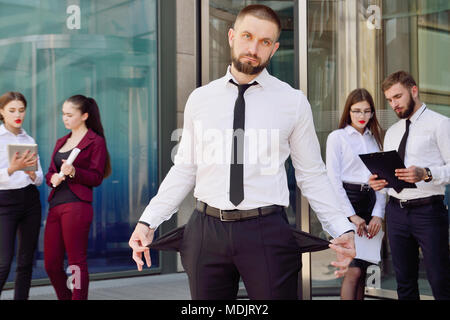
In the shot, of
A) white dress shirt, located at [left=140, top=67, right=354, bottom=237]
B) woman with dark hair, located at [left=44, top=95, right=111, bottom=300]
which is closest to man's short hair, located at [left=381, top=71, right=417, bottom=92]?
white dress shirt, located at [left=140, top=67, right=354, bottom=237]

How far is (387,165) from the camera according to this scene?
409 cm

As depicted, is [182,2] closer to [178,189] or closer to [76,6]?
[76,6]

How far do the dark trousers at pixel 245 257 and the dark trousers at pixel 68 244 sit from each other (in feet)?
7.28

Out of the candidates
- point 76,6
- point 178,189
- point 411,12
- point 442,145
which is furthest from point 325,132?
point 178,189

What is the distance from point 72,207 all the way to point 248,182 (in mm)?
2388

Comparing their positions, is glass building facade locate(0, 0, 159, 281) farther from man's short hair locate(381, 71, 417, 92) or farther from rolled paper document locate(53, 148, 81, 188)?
man's short hair locate(381, 71, 417, 92)

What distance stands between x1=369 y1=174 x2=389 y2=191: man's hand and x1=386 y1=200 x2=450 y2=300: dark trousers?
0.17m

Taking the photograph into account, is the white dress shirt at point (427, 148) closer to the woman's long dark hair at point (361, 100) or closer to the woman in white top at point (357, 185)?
the woman in white top at point (357, 185)

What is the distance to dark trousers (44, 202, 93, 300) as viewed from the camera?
4512 mm

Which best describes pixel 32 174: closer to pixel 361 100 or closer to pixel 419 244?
pixel 361 100

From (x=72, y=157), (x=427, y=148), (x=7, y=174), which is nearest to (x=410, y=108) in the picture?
(x=427, y=148)

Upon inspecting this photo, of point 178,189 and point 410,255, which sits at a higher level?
point 178,189

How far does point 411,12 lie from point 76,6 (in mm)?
3640
